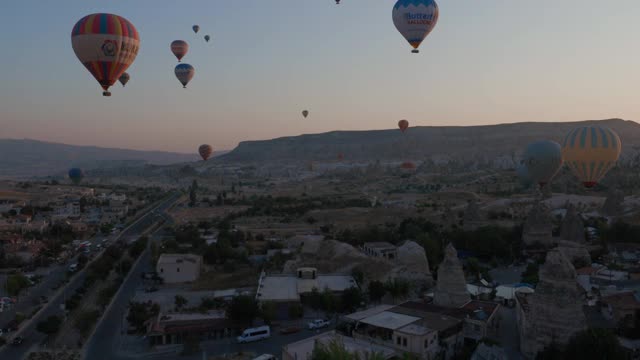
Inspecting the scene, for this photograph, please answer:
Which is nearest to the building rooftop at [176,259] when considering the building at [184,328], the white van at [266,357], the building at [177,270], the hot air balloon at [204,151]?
the building at [177,270]

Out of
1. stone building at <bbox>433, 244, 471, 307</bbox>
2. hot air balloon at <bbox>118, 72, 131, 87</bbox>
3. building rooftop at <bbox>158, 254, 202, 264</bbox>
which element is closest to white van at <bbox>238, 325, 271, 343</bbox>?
stone building at <bbox>433, 244, 471, 307</bbox>

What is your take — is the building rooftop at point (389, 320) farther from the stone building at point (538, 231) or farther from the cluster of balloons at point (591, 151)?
the stone building at point (538, 231)

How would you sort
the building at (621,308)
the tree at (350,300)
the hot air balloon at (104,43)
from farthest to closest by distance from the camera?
the hot air balloon at (104,43) < the tree at (350,300) < the building at (621,308)

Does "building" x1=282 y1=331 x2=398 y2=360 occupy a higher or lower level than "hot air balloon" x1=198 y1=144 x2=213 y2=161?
lower

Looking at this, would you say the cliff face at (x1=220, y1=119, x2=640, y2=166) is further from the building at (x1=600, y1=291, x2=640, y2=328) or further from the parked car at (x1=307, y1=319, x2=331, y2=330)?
the parked car at (x1=307, y1=319, x2=331, y2=330)

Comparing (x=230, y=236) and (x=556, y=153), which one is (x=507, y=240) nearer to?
(x=556, y=153)

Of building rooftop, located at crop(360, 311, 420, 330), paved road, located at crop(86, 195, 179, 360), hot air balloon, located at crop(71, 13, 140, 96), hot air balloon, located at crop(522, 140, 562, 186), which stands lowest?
paved road, located at crop(86, 195, 179, 360)
